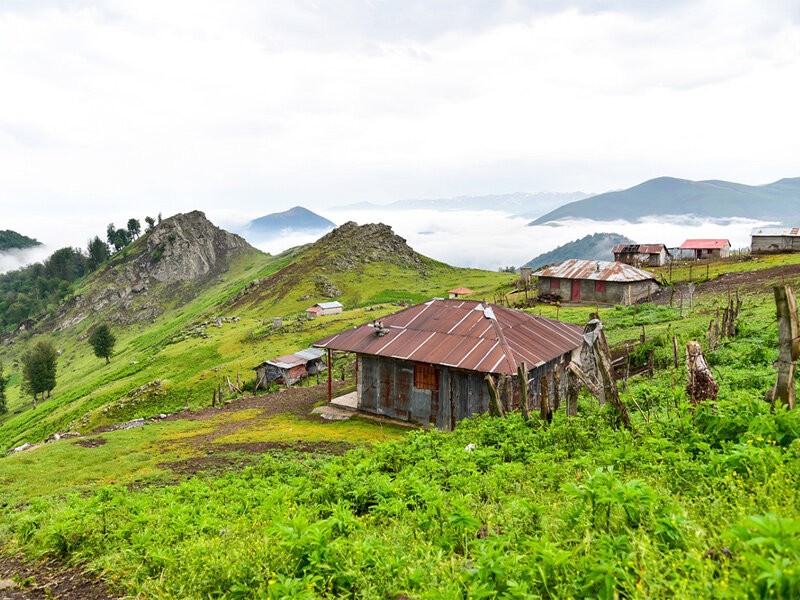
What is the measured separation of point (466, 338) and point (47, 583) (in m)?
17.4

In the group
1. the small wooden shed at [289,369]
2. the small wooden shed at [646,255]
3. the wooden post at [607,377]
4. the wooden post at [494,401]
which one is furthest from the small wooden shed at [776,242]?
the wooden post at [607,377]

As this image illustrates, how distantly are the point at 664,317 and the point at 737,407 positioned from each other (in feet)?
99.4

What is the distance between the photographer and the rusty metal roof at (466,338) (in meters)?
20.3

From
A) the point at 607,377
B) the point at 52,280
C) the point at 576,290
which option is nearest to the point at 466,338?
the point at 607,377

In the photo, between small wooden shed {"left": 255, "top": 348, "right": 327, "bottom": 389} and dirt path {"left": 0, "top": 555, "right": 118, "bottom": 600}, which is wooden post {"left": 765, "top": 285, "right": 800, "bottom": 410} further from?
small wooden shed {"left": 255, "top": 348, "right": 327, "bottom": 389}

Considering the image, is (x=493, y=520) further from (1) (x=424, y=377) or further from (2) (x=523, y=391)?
(1) (x=424, y=377)

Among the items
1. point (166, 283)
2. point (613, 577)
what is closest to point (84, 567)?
point (613, 577)

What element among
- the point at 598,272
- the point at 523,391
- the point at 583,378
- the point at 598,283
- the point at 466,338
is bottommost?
the point at 523,391

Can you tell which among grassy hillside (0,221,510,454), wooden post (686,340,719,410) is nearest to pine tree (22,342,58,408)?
grassy hillside (0,221,510,454)

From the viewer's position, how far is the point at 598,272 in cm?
5441

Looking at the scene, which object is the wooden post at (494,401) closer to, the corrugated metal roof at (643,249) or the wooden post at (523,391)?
the wooden post at (523,391)

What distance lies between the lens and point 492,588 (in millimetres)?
4387

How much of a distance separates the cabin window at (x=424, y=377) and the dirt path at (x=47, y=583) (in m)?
16.0

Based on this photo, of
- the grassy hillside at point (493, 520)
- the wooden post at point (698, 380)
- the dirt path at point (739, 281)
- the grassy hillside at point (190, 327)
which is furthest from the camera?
the grassy hillside at point (190, 327)
